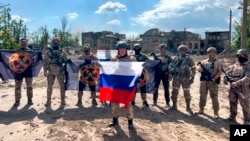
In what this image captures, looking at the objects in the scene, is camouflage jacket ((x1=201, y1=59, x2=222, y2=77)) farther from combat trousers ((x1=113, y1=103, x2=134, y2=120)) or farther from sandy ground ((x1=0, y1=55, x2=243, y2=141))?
combat trousers ((x1=113, y1=103, x2=134, y2=120))

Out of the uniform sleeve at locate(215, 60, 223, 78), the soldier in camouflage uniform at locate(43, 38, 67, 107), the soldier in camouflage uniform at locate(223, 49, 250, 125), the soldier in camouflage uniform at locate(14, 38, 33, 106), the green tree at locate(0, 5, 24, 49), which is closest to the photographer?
the soldier in camouflage uniform at locate(223, 49, 250, 125)

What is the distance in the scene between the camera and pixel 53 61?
11.4m

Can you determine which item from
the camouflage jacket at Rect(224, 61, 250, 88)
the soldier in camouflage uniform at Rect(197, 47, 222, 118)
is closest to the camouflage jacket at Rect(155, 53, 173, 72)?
the soldier in camouflage uniform at Rect(197, 47, 222, 118)

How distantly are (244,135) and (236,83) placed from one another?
3.37 meters

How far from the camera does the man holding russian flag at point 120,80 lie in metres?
8.65

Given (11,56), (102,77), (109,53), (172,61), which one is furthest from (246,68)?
(11,56)

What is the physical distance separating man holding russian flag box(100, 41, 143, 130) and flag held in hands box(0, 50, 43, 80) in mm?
3712

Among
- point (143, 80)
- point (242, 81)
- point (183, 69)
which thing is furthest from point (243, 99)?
point (143, 80)

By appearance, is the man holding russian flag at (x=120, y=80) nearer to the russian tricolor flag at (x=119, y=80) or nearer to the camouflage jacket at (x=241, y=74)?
the russian tricolor flag at (x=119, y=80)

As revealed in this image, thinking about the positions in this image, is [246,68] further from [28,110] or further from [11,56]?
[11,56]

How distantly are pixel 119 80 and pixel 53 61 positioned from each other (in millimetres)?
3394

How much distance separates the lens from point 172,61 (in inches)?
448

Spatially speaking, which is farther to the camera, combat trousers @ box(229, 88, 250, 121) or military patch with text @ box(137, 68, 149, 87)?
military patch with text @ box(137, 68, 149, 87)

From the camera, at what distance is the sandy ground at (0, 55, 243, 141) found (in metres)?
8.52
